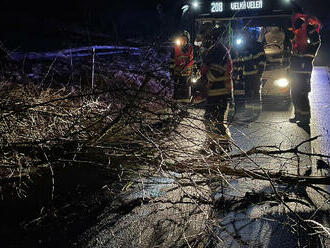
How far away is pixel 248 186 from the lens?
3758 millimetres

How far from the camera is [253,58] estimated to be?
21.1 ft

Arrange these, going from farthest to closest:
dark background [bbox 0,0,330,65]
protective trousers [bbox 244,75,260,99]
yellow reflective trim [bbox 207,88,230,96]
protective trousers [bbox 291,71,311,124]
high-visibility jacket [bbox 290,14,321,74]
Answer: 1. dark background [bbox 0,0,330,65]
2. protective trousers [bbox 244,75,260,99]
3. protective trousers [bbox 291,71,311,124]
4. high-visibility jacket [bbox 290,14,321,74]
5. yellow reflective trim [bbox 207,88,230,96]

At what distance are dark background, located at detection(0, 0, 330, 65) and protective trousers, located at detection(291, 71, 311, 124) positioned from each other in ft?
10.8

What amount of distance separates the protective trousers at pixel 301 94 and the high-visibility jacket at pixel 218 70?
1845 mm

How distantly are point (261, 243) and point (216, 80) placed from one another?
3.38 m

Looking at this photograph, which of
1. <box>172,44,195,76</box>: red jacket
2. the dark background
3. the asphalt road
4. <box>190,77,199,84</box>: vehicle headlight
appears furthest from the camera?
the dark background

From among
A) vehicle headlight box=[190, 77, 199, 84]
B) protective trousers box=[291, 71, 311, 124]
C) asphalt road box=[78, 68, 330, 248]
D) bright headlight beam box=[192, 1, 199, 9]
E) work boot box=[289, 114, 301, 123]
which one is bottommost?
asphalt road box=[78, 68, 330, 248]

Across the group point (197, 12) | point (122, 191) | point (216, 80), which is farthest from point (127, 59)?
point (122, 191)

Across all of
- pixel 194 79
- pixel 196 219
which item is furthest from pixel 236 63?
pixel 196 219

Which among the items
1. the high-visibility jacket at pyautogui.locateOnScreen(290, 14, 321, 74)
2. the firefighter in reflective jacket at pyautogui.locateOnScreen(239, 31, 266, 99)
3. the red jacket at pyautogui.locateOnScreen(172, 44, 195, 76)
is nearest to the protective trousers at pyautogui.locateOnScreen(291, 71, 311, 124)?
the high-visibility jacket at pyautogui.locateOnScreen(290, 14, 321, 74)

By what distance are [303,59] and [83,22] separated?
20.1m

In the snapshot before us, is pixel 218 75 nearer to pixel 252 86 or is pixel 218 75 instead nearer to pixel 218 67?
pixel 218 67

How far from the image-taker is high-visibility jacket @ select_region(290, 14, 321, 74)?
235 inches

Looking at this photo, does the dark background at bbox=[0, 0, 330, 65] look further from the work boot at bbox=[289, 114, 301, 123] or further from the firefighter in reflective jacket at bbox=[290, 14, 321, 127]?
the work boot at bbox=[289, 114, 301, 123]
